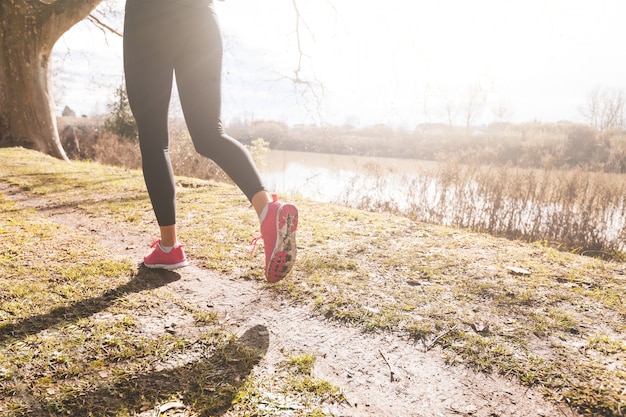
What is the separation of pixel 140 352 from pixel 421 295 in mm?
1309

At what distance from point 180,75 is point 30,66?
823cm

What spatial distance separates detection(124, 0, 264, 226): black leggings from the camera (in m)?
1.81

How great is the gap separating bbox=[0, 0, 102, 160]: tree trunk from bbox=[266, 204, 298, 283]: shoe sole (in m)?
8.25

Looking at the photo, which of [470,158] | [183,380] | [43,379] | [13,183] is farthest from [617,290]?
[470,158]

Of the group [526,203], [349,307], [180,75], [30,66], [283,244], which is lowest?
[526,203]

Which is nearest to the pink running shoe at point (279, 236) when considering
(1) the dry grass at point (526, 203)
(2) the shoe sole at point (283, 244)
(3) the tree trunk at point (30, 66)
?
(2) the shoe sole at point (283, 244)

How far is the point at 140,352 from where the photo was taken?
4.73 feet

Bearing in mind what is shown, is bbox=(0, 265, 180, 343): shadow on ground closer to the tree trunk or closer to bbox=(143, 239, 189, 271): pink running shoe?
bbox=(143, 239, 189, 271): pink running shoe

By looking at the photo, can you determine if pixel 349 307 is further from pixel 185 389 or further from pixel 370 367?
pixel 185 389

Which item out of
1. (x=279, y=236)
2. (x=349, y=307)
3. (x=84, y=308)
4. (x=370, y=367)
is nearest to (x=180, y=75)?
(x=279, y=236)

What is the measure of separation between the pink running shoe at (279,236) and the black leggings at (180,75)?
171 mm

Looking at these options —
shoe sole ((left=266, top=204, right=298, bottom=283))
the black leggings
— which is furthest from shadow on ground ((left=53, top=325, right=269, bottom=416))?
the black leggings

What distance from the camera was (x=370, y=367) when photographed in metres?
1.45

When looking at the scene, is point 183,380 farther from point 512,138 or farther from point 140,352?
point 512,138
